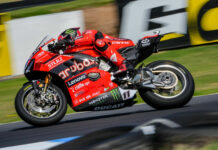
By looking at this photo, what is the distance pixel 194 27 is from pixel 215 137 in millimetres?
8151

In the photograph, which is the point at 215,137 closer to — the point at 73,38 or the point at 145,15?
the point at 73,38

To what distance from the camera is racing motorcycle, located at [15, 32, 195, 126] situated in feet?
19.7

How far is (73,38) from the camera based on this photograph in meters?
6.27

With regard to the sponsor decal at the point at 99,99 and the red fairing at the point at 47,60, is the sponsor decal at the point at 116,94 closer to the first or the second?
the sponsor decal at the point at 99,99

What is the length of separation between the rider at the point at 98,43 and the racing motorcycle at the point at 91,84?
0.13 meters

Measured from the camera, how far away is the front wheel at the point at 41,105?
5.96 metres

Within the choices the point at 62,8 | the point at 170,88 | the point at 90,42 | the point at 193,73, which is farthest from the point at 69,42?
the point at 62,8

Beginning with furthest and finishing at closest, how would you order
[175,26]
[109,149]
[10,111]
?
[175,26] → [10,111] → [109,149]

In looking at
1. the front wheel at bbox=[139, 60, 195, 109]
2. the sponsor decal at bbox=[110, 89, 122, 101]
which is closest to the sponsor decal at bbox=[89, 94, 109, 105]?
the sponsor decal at bbox=[110, 89, 122, 101]

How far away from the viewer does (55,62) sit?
623cm

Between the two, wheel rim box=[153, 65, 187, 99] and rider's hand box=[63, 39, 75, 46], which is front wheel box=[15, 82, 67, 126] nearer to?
rider's hand box=[63, 39, 75, 46]

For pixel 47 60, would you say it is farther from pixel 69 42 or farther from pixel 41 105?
pixel 41 105

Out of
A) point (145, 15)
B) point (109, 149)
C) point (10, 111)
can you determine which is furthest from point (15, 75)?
point (109, 149)

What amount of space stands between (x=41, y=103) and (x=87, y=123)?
2.46ft
